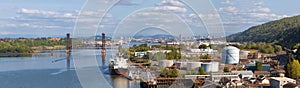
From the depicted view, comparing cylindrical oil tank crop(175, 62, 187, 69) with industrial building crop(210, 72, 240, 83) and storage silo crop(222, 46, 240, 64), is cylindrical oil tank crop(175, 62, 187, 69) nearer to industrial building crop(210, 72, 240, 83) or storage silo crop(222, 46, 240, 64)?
industrial building crop(210, 72, 240, 83)

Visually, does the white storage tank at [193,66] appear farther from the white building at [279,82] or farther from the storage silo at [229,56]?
the storage silo at [229,56]

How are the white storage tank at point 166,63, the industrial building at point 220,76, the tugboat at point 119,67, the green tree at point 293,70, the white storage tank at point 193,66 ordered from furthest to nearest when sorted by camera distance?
the tugboat at point 119,67, the white storage tank at point 166,63, the white storage tank at point 193,66, the green tree at point 293,70, the industrial building at point 220,76

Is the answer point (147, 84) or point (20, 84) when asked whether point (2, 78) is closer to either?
point (20, 84)

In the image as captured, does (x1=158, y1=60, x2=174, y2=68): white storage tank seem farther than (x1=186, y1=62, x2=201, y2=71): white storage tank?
Yes

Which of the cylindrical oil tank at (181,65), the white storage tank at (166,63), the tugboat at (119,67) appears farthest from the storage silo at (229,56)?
the tugboat at (119,67)

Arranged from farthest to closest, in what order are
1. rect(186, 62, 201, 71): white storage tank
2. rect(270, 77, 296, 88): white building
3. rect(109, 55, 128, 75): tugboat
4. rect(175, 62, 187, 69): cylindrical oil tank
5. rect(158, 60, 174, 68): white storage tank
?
1. rect(109, 55, 128, 75): tugboat
2. rect(158, 60, 174, 68): white storage tank
3. rect(175, 62, 187, 69): cylindrical oil tank
4. rect(186, 62, 201, 71): white storage tank
5. rect(270, 77, 296, 88): white building

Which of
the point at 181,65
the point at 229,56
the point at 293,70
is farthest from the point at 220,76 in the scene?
the point at 229,56

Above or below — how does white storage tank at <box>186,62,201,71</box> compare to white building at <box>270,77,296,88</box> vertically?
above

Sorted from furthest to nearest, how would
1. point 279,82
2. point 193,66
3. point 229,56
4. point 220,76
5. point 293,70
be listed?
point 229,56
point 193,66
point 293,70
point 220,76
point 279,82

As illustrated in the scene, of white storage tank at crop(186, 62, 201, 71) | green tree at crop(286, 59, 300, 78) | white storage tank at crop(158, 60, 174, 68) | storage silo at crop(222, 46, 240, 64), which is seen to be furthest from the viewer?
storage silo at crop(222, 46, 240, 64)

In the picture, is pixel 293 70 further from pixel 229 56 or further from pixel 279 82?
pixel 229 56

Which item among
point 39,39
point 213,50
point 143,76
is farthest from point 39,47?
point 143,76

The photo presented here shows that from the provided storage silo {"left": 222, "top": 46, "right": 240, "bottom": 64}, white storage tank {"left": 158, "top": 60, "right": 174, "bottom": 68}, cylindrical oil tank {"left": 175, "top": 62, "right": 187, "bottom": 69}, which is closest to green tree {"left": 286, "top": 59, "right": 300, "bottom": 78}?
cylindrical oil tank {"left": 175, "top": 62, "right": 187, "bottom": 69}

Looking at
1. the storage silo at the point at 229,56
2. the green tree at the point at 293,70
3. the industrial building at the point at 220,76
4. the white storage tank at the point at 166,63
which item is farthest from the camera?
the storage silo at the point at 229,56
